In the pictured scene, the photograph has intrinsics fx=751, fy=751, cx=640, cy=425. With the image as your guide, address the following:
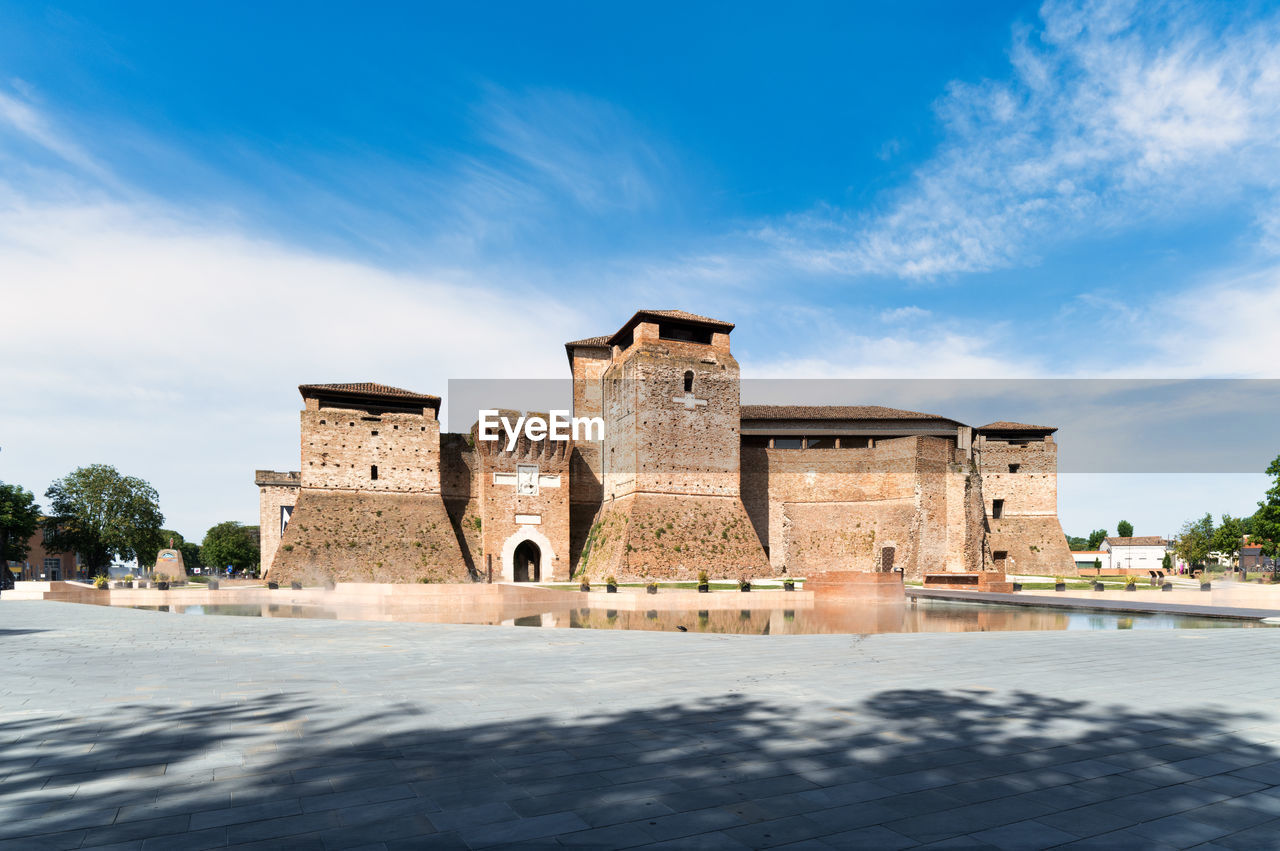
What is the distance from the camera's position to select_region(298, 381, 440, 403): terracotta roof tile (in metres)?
33.0

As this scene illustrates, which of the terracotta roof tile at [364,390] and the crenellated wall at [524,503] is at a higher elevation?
the terracotta roof tile at [364,390]

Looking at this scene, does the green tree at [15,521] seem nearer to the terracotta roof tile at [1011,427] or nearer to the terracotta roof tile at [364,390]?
the terracotta roof tile at [364,390]

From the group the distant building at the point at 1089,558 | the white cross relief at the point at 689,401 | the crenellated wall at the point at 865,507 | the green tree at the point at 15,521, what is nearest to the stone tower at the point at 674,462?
the white cross relief at the point at 689,401

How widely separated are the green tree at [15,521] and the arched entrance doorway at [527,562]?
30465mm

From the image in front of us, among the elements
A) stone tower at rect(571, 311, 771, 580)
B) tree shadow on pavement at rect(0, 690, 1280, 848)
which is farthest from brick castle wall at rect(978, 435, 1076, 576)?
tree shadow on pavement at rect(0, 690, 1280, 848)

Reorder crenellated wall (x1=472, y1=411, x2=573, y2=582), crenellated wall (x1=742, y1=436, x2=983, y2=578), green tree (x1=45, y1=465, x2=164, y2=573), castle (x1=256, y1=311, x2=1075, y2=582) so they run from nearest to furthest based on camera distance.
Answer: castle (x1=256, y1=311, x2=1075, y2=582), crenellated wall (x1=472, y1=411, x2=573, y2=582), crenellated wall (x1=742, y1=436, x2=983, y2=578), green tree (x1=45, y1=465, x2=164, y2=573)

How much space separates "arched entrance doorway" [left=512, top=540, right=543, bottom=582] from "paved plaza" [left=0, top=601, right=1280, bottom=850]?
28415 millimetres

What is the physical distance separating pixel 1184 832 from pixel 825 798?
1357 mm

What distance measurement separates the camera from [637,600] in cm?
2041

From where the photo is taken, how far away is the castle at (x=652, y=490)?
32.2 m

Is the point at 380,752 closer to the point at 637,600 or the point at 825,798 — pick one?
the point at 825,798

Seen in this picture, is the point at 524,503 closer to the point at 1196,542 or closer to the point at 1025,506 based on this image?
the point at 1025,506

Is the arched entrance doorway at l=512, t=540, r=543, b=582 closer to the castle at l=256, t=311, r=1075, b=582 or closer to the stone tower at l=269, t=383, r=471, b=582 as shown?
A: the castle at l=256, t=311, r=1075, b=582

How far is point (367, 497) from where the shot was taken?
33062 millimetres
